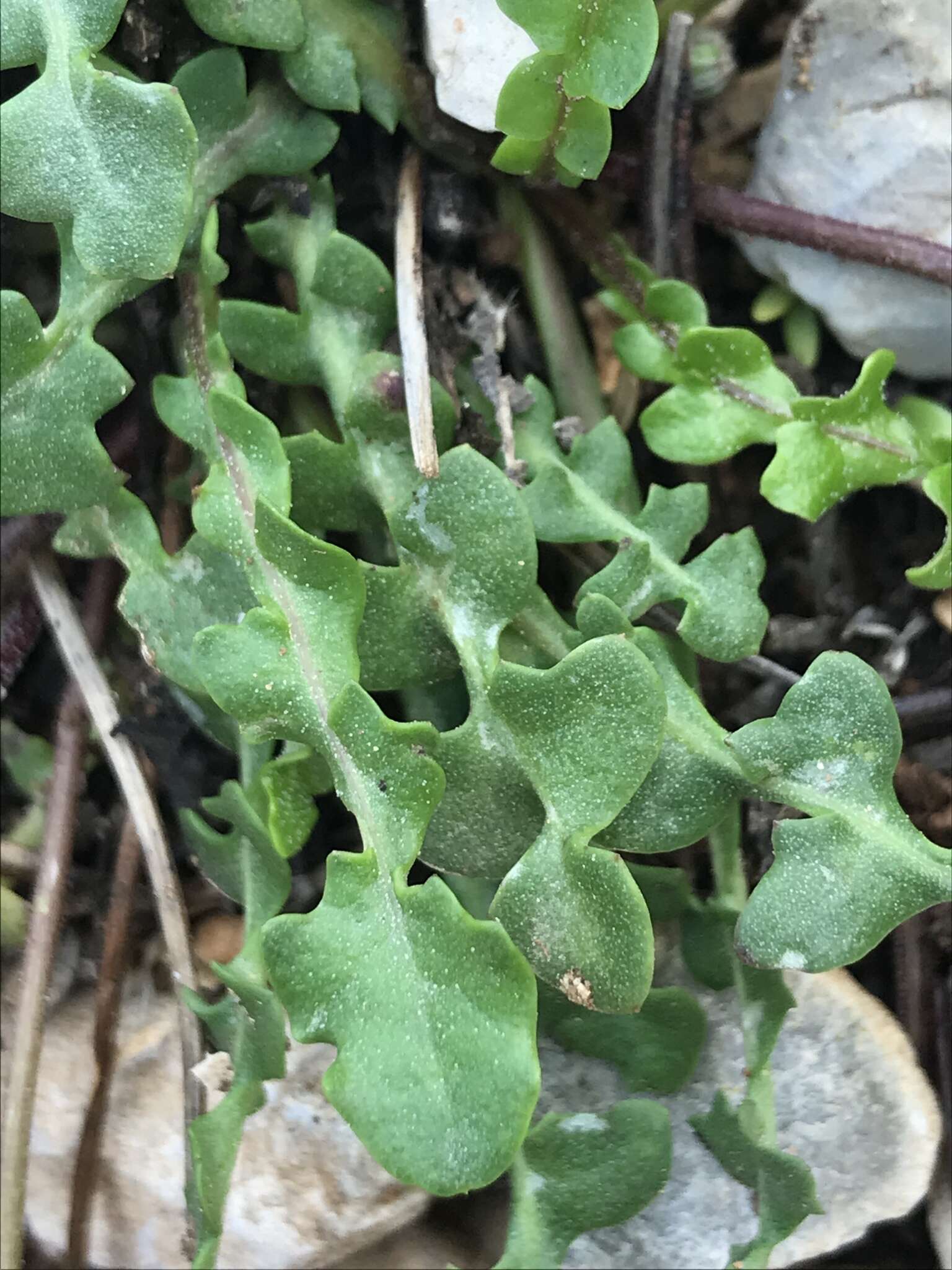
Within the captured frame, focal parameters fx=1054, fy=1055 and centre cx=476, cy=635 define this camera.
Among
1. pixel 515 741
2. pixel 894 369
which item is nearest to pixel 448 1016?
pixel 515 741

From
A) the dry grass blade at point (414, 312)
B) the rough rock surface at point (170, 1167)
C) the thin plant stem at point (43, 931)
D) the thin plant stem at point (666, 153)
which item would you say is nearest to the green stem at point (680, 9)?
the thin plant stem at point (666, 153)

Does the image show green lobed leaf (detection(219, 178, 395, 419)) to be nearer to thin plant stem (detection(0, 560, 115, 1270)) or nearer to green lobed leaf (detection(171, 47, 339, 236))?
green lobed leaf (detection(171, 47, 339, 236))

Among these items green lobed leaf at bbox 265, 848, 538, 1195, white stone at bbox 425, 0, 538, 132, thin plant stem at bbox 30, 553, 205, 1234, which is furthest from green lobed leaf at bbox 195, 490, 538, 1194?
white stone at bbox 425, 0, 538, 132

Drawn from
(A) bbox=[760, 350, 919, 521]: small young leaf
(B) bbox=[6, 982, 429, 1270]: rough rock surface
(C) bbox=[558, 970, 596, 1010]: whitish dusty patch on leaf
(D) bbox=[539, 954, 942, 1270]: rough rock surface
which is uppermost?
(A) bbox=[760, 350, 919, 521]: small young leaf

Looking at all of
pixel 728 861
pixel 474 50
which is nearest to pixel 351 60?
pixel 474 50

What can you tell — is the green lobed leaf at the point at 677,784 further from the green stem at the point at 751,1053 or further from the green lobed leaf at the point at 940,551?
the green lobed leaf at the point at 940,551
